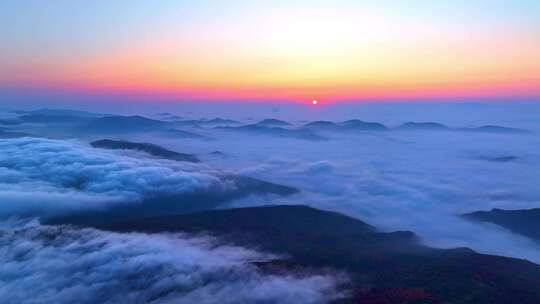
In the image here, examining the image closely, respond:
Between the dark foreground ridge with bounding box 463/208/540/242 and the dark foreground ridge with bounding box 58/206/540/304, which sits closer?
the dark foreground ridge with bounding box 58/206/540/304

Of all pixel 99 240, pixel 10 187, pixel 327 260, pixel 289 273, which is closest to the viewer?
pixel 289 273

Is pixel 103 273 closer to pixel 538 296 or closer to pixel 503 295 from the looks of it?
pixel 503 295

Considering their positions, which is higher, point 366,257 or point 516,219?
point 366,257

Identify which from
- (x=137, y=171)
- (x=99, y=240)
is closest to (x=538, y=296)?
(x=99, y=240)

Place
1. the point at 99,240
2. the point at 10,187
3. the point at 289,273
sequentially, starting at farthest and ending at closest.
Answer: the point at 10,187
the point at 99,240
the point at 289,273

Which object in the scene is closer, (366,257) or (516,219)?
(366,257)
